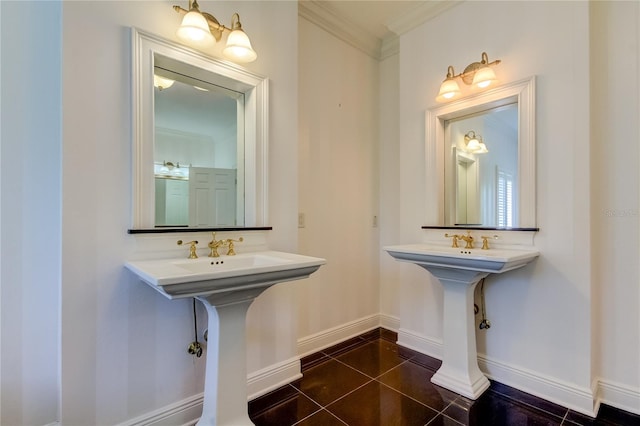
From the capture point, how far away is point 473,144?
2238 millimetres

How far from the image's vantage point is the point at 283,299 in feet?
6.37

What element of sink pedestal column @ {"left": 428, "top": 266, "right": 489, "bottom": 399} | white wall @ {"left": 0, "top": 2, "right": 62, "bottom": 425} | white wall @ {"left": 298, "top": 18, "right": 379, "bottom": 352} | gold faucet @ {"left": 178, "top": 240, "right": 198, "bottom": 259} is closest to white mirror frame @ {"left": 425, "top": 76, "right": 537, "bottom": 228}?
sink pedestal column @ {"left": 428, "top": 266, "right": 489, "bottom": 399}

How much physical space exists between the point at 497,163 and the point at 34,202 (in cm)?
267

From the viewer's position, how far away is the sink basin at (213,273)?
1091mm

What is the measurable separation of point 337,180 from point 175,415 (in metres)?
1.93

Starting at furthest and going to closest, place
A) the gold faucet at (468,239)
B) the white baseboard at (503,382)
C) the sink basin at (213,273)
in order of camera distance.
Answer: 1. the gold faucet at (468,239)
2. the white baseboard at (503,382)
3. the sink basin at (213,273)

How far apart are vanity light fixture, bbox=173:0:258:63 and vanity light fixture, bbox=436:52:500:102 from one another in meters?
1.37

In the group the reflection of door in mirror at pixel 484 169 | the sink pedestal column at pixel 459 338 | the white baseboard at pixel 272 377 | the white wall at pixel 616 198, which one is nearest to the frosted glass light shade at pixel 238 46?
the reflection of door in mirror at pixel 484 169

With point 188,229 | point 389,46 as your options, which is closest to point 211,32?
point 188,229

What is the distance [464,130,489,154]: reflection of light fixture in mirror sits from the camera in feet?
7.16

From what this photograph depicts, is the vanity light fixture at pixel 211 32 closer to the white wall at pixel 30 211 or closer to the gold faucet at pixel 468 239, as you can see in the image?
the white wall at pixel 30 211

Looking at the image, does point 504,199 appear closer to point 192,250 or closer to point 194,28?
point 192,250

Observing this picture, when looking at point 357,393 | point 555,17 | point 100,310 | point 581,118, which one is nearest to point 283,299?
point 357,393

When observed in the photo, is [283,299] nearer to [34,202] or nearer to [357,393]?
[357,393]
